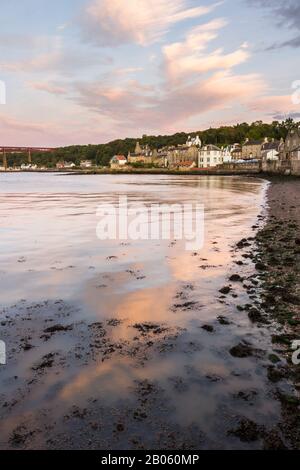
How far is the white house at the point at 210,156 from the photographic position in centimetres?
14475

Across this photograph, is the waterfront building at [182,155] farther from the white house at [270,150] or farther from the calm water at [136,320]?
the calm water at [136,320]

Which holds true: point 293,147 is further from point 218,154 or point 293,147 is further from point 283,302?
point 283,302

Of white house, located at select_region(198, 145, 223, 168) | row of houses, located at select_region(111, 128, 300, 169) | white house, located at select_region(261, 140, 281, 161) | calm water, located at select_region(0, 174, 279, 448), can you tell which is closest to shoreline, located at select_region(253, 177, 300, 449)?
calm water, located at select_region(0, 174, 279, 448)

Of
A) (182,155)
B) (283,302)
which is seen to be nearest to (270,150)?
(182,155)

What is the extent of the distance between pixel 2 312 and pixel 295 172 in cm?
7087

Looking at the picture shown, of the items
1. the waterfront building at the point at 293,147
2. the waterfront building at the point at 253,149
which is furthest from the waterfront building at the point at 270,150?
the waterfront building at the point at 293,147

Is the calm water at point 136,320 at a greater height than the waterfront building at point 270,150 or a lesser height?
lesser

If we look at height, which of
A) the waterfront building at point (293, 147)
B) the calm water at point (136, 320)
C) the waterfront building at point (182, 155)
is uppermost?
the waterfront building at point (182, 155)

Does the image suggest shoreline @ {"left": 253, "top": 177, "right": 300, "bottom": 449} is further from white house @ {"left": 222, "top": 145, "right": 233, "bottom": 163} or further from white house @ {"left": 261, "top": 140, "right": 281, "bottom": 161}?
white house @ {"left": 222, "top": 145, "right": 233, "bottom": 163}

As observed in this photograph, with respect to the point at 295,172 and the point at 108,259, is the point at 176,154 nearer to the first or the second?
the point at 295,172

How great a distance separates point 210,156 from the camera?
14475cm

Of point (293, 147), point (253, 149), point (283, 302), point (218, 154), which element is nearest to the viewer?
point (283, 302)

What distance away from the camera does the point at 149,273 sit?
35.1 ft
